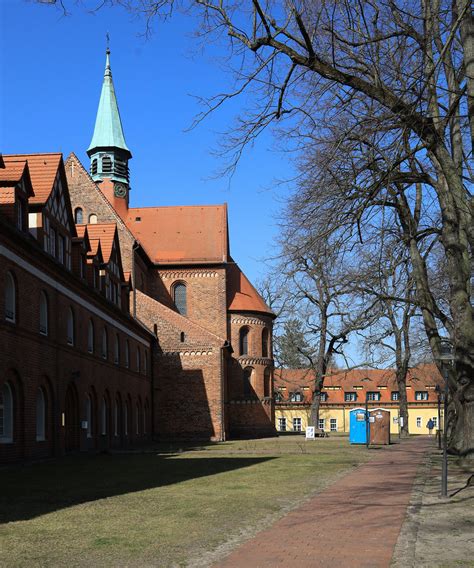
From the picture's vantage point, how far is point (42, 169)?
27.9 m

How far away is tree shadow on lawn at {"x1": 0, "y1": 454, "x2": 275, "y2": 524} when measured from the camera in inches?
515

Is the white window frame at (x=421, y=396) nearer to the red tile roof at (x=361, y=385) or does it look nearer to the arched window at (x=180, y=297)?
the red tile roof at (x=361, y=385)

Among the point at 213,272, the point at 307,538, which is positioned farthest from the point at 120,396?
the point at 307,538

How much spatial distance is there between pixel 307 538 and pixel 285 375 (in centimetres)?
7636

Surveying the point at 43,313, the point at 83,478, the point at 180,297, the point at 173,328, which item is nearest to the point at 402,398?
the point at 173,328

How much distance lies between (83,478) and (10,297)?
6972mm

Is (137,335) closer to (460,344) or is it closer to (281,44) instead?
(460,344)

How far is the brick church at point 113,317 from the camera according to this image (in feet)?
76.7

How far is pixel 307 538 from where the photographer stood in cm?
941

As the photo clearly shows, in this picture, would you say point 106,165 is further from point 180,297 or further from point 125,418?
point 125,418

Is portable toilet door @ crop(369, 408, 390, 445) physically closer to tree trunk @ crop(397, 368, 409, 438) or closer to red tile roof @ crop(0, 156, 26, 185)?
tree trunk @ crop(397, 368, 409, 438)

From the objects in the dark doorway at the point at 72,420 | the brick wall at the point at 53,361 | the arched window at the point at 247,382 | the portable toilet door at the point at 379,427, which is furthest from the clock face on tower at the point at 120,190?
the dark doorway at the point at 72,420

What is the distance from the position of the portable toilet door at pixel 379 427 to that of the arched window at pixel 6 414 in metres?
20.1

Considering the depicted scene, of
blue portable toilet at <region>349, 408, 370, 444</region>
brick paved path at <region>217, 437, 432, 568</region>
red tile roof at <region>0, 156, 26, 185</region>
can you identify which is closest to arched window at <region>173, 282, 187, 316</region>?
blue portable toilet at <region>349, 408, 370, 444</region>
